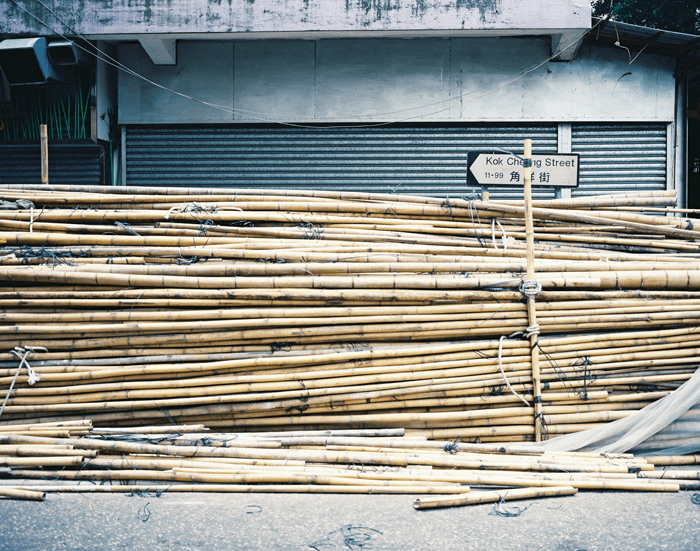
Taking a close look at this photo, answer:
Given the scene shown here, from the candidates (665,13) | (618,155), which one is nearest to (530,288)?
(618,155)

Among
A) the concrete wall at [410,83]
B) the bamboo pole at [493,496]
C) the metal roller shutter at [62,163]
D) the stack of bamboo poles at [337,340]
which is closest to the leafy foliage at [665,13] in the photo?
the concrete wall at [410,83]

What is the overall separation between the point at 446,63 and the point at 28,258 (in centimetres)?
547

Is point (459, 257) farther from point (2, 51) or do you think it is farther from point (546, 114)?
point (2, 51)

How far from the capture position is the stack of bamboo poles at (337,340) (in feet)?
9.92

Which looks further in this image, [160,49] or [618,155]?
→ [618,155]

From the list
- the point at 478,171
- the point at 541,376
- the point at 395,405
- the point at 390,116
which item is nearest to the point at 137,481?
the point at 395,405

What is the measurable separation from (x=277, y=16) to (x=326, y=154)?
5.54ft

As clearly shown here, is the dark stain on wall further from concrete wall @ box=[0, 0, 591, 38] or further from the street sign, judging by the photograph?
the street sign

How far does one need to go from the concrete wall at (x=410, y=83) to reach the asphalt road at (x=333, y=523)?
541cm

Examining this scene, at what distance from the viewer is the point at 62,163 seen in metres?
7.01

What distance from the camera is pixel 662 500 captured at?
249 centimetres

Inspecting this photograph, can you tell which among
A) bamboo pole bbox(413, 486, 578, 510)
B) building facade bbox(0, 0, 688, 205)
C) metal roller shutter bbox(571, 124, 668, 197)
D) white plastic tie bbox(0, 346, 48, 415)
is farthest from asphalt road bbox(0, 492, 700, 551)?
metal roller shutter bbox(571, 124, 668, 197)

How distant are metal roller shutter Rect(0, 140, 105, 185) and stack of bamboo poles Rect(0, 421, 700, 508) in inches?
192

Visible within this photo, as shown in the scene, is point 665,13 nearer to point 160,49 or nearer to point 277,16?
point 277,16
